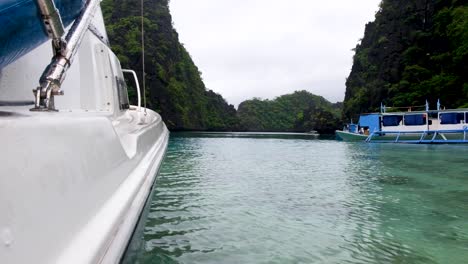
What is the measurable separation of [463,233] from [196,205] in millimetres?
3120

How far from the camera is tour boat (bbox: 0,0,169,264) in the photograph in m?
1.12

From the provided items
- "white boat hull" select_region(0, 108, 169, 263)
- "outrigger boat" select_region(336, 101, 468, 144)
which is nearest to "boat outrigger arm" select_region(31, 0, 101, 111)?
"white boat hull" select_region(0, 108, 169, 263)

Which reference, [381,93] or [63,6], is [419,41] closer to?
[381,93]

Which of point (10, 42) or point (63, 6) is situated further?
point (63, 6)

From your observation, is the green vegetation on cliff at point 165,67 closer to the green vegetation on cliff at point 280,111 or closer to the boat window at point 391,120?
the green vegetation on cliff at point 280,111

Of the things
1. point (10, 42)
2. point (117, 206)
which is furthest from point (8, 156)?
point (117, 206)

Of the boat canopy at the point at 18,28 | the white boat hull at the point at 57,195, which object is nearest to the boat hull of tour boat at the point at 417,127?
the white boat hull at the point at 57,195

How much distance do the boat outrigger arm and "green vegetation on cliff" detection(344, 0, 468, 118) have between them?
4105 centimetres

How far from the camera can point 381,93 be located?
163 ft

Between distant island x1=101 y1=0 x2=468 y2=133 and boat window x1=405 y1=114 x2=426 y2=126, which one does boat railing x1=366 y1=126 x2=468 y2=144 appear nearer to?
boat window x1=405 y1=114 x2=426 y2=126

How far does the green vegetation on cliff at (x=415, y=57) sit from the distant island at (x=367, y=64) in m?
0.10

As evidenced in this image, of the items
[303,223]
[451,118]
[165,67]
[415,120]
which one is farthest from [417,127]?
[165,67]

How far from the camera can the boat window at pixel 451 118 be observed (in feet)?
94.1

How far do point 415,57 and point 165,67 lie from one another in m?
44.0
